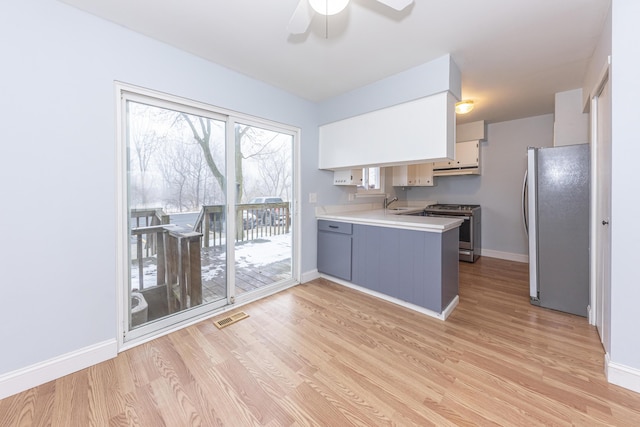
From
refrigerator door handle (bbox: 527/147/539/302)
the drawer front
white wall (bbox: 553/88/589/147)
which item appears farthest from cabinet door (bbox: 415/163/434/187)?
the drawer front

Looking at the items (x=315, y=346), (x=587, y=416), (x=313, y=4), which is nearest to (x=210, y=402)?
(x=315, y=346)

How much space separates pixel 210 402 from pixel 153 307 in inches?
44.8

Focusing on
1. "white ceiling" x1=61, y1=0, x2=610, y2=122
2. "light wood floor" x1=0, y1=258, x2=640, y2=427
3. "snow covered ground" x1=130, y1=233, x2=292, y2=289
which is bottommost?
"light wood floor" x1=0, y1=258, x2=640, y2=427

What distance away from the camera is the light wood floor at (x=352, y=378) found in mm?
1307

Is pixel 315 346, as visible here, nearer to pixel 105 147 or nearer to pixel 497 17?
pixel 105 147

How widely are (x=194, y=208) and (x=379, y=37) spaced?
218 cm

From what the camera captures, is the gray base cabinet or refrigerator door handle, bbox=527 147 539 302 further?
refrigerator door handle, bbox=527 147 539 302

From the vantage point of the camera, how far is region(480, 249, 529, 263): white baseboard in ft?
13.4

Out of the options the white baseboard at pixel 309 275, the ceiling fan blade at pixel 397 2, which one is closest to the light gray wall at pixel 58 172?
the ceiling fan blade at pixel 397 2

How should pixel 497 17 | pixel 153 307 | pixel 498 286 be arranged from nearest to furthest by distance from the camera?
1. pixel 497 17
2. pixel 153 307
3. pixel 498 286

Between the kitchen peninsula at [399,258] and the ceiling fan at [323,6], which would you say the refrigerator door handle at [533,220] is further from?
the ceiling fan at [323,6]

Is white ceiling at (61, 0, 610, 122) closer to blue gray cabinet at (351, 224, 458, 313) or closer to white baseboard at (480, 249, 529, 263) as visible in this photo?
blue gray cabinet at (351, 224, 458, 313)

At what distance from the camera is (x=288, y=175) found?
10.2 feet

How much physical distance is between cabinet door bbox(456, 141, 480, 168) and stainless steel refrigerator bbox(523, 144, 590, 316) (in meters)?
1.85
